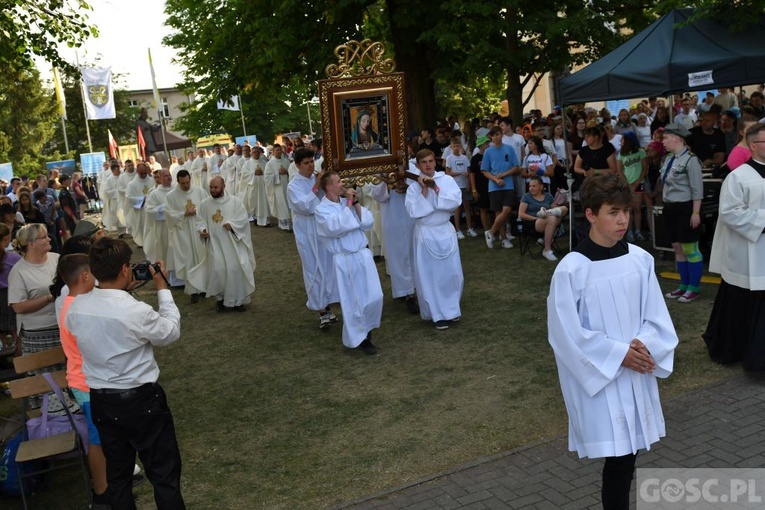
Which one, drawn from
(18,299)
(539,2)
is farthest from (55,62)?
(539,2)

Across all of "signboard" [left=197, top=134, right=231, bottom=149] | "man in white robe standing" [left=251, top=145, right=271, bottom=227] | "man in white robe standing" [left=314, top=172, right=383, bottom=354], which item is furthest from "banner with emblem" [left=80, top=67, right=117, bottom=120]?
"man in white robe standing" [left=314, top=172, right=383, bottom=354]

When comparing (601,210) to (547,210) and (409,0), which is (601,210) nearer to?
(547,210)

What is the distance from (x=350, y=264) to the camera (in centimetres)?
838

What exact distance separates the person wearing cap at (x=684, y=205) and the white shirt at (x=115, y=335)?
5934mm

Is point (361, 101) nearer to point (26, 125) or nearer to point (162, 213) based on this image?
point (162, 213)

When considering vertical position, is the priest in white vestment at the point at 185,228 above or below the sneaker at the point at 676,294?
above

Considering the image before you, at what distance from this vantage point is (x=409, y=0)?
53.0 feet

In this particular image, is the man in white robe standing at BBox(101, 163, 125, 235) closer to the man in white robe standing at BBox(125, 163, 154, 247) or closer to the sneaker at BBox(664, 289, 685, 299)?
the man in white robe standing at BBox(125, 163, 154, 247)

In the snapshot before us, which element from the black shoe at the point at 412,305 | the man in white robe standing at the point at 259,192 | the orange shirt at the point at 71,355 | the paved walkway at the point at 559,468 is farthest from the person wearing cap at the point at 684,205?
the man in white robe standing at the point at 259,192

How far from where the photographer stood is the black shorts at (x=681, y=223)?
8672 millimetres

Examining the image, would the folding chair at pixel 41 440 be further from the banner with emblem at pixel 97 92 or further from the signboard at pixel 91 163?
the signboard at pixel 91 163

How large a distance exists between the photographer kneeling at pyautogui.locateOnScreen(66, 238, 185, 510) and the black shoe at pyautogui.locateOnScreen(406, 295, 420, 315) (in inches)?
213

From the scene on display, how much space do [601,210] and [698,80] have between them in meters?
6.87

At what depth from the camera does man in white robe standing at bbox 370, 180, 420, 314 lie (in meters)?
9.98
